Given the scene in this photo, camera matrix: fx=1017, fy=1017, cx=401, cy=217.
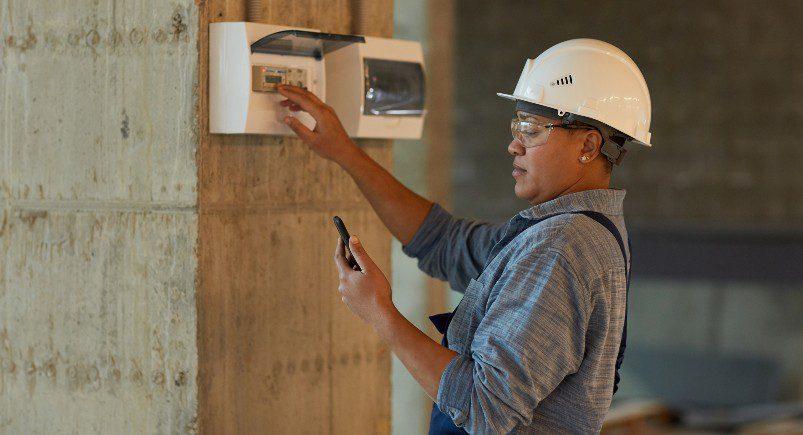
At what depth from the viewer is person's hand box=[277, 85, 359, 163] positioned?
2574mm

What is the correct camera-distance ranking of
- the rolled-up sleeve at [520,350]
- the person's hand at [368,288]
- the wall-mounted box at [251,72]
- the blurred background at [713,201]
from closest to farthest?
1. the rolled-up sleeve at [520,350]
2. the person's hand at [368,288]
3. the wall-mounted box at [251,72]
4. the blurred background at [713,201]

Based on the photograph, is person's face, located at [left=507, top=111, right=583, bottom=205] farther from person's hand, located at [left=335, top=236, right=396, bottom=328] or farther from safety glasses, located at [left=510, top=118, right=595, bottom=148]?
person's hand, located at [left=335, top=236, right=396, bottom=328]

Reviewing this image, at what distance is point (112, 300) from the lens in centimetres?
265

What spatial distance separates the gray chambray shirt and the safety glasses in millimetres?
145

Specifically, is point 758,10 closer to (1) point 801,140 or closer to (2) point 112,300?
(1) point 801,140

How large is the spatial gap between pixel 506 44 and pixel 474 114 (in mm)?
763

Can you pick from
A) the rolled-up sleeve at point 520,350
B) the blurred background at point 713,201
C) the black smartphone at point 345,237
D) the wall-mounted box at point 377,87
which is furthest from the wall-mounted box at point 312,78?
the blurred background at point 713,201

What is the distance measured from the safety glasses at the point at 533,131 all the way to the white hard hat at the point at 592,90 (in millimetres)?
23

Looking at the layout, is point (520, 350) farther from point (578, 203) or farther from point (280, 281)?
point (280, 281)

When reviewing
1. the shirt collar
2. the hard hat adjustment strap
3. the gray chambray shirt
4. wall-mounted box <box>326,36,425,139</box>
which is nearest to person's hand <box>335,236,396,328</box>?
the gray chambray shirt

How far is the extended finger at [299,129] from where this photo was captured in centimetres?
259

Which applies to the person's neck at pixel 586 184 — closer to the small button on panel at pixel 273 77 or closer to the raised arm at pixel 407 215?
the raised arm at pixel 407 215

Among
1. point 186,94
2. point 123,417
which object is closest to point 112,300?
point 123,417

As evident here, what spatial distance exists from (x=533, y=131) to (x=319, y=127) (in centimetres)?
62
